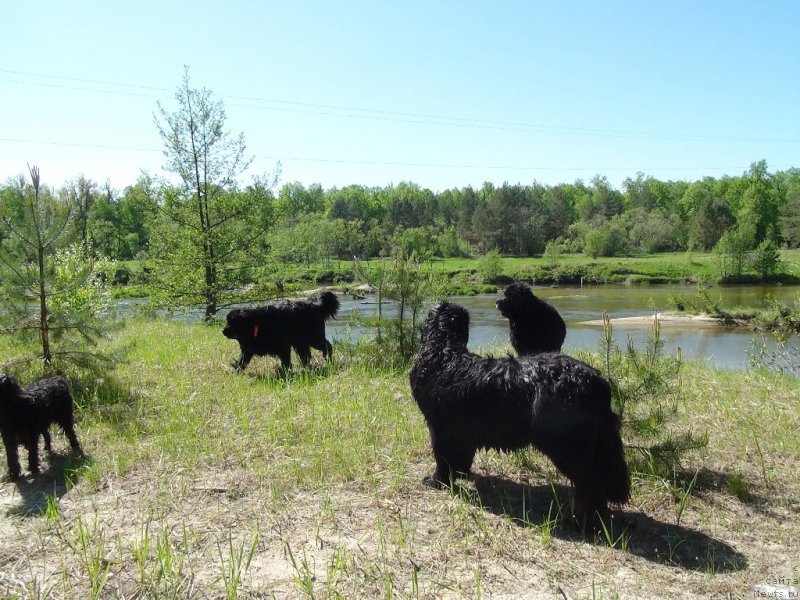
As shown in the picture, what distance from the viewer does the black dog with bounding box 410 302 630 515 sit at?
390 cm

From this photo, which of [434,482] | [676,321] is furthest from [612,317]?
[434,482]

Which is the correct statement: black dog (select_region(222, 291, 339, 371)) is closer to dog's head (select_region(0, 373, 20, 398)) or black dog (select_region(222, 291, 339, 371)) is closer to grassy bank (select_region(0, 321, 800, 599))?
grassy bank (select_region(0, 321, 800, 599))

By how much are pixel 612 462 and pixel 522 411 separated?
67 cm

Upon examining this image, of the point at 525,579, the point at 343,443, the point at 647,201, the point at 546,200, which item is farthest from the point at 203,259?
the point at 647,201

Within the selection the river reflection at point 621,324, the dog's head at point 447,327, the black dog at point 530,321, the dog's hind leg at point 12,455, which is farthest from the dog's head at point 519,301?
the dog's hind leg at point 12,455

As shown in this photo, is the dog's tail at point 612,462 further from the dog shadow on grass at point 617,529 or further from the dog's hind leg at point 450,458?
the dog's hind leg at point 450,458

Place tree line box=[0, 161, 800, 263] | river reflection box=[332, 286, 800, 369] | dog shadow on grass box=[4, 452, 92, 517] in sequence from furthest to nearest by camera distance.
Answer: tree line box=[0, 161, 800, 263] → river reflection box=[332, 286, 800, 369] → dog shadow on grass box=[4, 452, 92, 517]

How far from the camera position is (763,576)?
340cm

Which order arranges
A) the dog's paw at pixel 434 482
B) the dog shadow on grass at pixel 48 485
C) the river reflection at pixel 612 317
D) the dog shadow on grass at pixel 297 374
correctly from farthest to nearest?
1. the river reflection at pixel 612 317
2. the dog shadow on grass at pixel 297 374
3. the dog's paw at pixel 434 482
4. the dog shadow on grass at pixel 48 485

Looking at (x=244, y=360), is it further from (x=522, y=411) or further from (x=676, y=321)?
(x=676, y=321)

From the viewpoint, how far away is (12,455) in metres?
5.14

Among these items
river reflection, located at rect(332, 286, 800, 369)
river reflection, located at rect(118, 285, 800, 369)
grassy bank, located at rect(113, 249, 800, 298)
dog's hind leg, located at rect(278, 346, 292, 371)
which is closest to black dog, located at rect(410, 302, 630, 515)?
river reflection, located at rect(118, 285, 800, 369)

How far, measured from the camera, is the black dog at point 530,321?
6.05 m

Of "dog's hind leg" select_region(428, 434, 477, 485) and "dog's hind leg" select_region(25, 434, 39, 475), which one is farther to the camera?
"dog's hind leg" select_region(25, 434, 39, 475)
